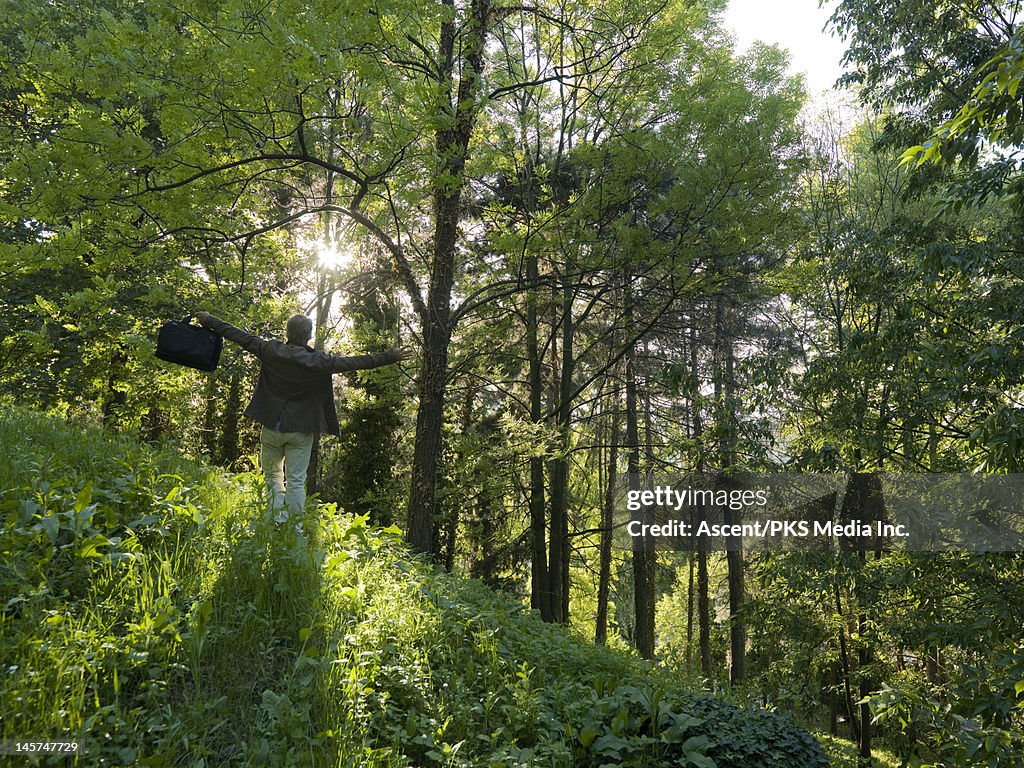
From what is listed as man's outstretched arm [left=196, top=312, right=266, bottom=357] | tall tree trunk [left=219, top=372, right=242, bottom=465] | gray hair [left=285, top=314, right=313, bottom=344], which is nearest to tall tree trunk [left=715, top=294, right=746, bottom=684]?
gray hair [left=285, top=314, right=313, bottom=344]

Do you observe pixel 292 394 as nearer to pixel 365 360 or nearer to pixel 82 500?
pixel 365 360

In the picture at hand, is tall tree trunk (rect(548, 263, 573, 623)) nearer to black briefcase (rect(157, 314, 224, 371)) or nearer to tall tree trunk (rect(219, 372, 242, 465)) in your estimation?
black briefcase (rect(157, 314, 224, 371))

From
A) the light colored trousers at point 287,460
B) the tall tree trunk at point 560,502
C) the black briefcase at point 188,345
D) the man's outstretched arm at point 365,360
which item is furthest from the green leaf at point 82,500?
the tall tree trunk at point 560,502

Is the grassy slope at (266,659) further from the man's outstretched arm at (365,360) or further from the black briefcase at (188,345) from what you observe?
the man's outstretched arm at (365,360)

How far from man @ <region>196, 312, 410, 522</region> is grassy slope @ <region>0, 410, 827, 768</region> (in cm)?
98

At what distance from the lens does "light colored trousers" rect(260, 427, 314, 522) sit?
→ 17.4ft

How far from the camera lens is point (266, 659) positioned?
3.00 metres

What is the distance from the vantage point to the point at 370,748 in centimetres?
265

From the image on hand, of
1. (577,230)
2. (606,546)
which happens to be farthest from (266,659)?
(606,546)

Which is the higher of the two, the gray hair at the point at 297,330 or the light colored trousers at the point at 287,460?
the gray hair at the point at 297,330

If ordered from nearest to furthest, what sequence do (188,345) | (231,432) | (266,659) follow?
1. (266,659)
2. (188,345)
3. (231,432)

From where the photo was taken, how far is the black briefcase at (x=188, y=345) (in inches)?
203

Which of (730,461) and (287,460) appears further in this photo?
(730,461)

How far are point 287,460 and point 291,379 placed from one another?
2.47 ft
